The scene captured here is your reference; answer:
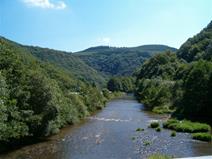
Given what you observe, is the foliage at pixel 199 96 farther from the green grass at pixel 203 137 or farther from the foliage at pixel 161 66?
the foliage at pixel 161 66

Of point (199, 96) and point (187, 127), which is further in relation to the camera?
point (199, 96)

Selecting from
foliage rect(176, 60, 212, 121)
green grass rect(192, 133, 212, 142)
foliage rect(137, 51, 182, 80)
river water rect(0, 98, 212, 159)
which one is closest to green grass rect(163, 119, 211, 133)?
river water rect(0, 98, 212, 159)

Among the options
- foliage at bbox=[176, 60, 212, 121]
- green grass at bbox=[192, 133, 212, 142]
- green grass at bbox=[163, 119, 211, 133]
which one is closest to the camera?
green grass at bbox=[192, 133, 212, 142]

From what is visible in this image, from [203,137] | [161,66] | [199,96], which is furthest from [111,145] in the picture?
[161,66]

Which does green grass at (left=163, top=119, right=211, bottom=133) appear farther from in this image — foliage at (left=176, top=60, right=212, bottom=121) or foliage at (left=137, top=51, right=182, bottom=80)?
foliage at (left=137, top=51, right=182, bottom=80)

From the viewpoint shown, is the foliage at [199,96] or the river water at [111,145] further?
the foliage at [199,96]

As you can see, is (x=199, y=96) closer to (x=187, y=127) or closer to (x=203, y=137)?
(x=187, y=127)

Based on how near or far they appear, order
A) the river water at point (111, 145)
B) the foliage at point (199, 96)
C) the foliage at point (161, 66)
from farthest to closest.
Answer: the foliage at point (161, 66) → the foliage at point (199, 96) → the river water at point (111, 145)

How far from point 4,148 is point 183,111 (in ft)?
130

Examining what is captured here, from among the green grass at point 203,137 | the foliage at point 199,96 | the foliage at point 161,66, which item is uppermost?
the foliage at point 161,66

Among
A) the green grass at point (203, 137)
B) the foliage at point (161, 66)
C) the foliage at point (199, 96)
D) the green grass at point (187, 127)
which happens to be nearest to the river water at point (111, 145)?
the green grass at point (203, 137)

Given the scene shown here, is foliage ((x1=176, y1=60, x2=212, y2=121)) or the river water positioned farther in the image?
foliage ((x1=176, y1=60, x2=212, y2=121))

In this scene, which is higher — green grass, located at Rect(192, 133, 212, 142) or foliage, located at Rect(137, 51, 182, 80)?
foliage, located at Rect(137, 51, 182, 80)

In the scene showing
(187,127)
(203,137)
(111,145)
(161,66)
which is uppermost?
(161,66)
